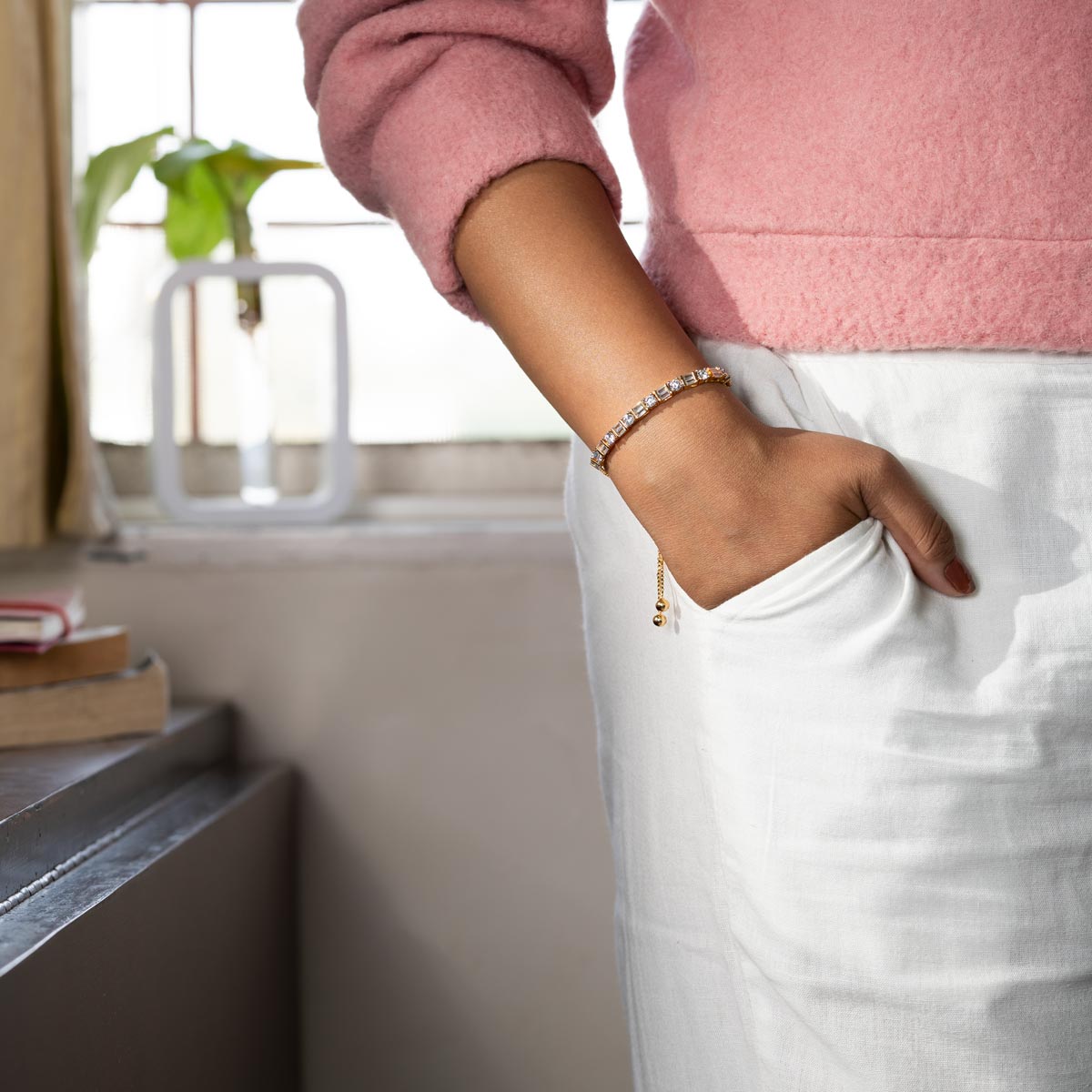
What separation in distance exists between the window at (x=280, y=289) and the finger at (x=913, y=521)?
1.09 metres

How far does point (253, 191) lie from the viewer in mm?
1422

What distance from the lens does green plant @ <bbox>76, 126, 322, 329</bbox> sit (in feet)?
4.47

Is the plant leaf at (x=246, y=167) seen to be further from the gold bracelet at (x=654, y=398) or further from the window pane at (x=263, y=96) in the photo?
the gold bracelet at (x=654, y=398)

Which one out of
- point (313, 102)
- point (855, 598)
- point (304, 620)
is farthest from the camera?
point (304, 620)

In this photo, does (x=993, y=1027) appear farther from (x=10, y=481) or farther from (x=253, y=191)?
(x=253, y=191)

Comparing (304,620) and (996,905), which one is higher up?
(304,620)

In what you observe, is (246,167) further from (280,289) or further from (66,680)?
(66,680)

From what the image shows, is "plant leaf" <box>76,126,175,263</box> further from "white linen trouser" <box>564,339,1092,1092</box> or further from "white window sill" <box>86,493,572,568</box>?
"white linen trouser" <box>564,339,1092,1092</box>

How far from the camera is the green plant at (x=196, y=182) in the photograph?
4.47ft

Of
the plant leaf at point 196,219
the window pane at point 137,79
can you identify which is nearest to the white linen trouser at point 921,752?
the plant leaf at point 196,219

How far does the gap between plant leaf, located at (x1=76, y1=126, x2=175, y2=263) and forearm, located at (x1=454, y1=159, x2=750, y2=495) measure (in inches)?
40.3

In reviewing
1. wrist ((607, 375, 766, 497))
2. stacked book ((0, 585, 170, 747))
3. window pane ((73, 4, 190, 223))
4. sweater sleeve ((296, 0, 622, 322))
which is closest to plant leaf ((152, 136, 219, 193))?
window pane ((73, 4, 190, 223))

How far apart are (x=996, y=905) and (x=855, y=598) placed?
0.48 feet

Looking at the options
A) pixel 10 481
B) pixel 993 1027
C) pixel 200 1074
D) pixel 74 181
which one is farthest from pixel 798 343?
pixel 74 181
